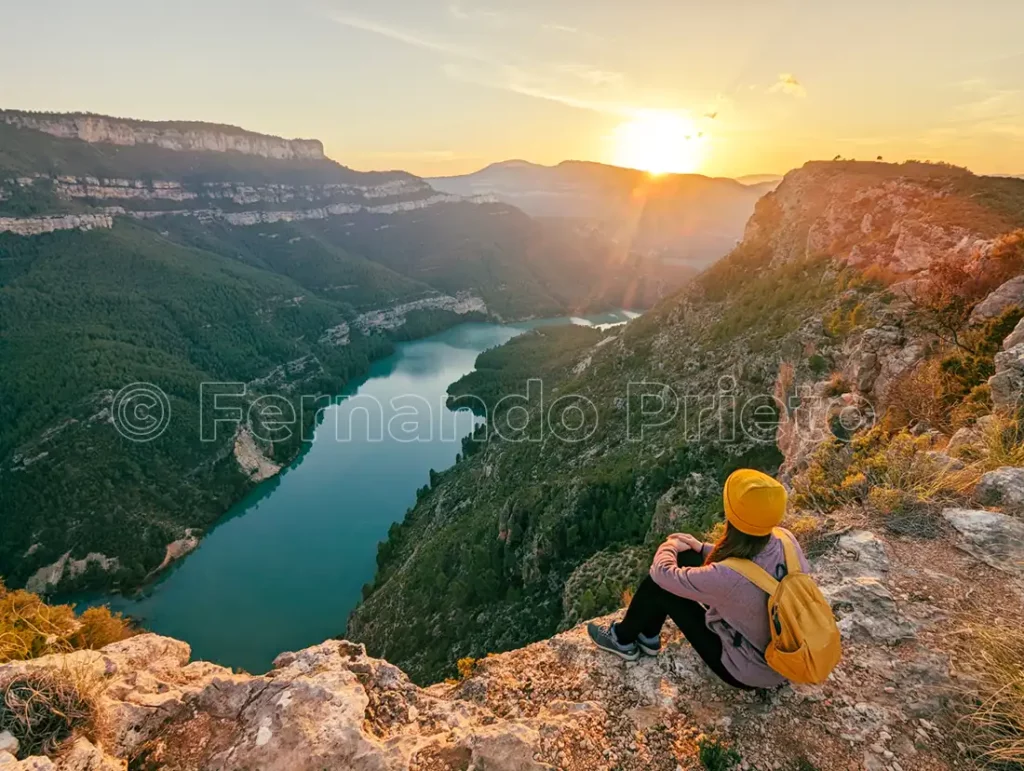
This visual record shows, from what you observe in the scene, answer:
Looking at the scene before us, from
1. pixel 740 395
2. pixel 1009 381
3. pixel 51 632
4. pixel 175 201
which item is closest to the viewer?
pixel 1009 381

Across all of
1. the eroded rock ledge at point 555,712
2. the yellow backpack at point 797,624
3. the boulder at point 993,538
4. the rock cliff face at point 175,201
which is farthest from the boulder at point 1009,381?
the rock cliff face at point 175,201

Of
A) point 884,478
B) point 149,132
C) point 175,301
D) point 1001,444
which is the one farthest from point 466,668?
point 149,132

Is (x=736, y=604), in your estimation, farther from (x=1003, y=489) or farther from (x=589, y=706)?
(x=1003, y=489)

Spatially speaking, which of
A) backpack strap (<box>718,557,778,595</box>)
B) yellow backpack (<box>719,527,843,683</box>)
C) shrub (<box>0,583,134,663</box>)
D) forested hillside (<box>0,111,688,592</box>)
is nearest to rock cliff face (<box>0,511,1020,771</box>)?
yellow backpack (<box>719,527,843,683</box>)

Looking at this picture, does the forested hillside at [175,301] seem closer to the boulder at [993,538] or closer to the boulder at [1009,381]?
A: the boulder at [993,538]

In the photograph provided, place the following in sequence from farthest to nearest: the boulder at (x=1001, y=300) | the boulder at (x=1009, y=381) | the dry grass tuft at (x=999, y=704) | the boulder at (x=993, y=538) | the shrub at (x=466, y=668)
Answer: the boulder at (x=1001, y=300), the boulder at (x=1009, y=381), the shrub at (x=466, y=668), the boulder at (x=993, y=538), the dry grass tuft at (x=999, y=704)

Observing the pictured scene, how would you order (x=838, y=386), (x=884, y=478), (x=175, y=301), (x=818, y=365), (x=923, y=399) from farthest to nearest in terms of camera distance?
(x=175, y=301)
(x=818, y=365)
(x=838, y=386)
(x=923, y=399)
(x=884, y=478)

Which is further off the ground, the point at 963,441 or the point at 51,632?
the point at 963,441
